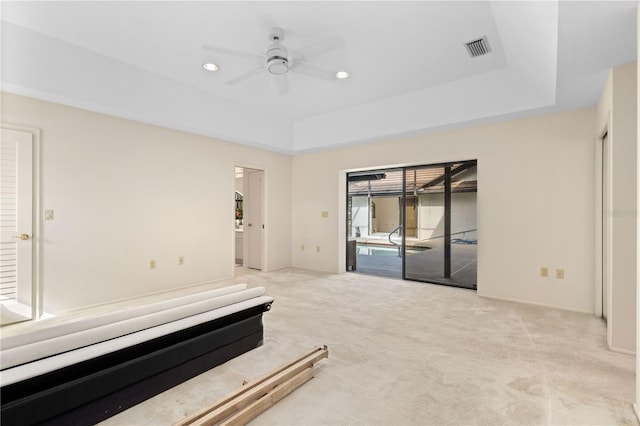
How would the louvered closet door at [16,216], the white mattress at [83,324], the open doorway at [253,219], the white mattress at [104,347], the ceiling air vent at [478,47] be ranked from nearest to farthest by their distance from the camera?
the white mattress at [104,347] → the white mattress at [83,324] → the ceiling air vent at [478,47] → the louvered closet door at [16,216] → the open doorway at [253,219]

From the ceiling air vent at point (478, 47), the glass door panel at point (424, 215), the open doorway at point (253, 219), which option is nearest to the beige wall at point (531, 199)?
the glass door panel at point (424, 215)

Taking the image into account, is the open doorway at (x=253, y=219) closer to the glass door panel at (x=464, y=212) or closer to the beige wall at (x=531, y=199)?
the beige wall at (x=531, y=199)

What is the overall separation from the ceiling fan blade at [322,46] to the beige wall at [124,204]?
256 centimetres

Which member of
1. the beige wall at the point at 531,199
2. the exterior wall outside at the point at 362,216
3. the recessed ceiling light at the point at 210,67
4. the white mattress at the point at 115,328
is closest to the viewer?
the white mattress at the point at 115,328

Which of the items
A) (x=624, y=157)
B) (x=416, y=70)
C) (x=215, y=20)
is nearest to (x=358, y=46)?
(x=416, y=70)

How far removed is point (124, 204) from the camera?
157 inches

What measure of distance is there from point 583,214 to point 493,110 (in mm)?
1665

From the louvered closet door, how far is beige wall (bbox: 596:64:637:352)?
19.0 ft

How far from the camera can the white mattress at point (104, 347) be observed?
55.5 inches

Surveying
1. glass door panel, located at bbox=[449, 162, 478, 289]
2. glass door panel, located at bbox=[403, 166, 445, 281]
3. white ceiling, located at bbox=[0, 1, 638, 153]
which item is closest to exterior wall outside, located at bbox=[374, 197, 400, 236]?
glass door panel, located at bbox=[403, 166, 445, 281]

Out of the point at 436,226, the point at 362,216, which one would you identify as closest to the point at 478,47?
the point at 436,226

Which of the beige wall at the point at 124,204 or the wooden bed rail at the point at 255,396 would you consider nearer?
the wooden bed rail at the point at 255,396

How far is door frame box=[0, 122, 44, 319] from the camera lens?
3252 mm

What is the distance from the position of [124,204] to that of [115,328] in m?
2.67
